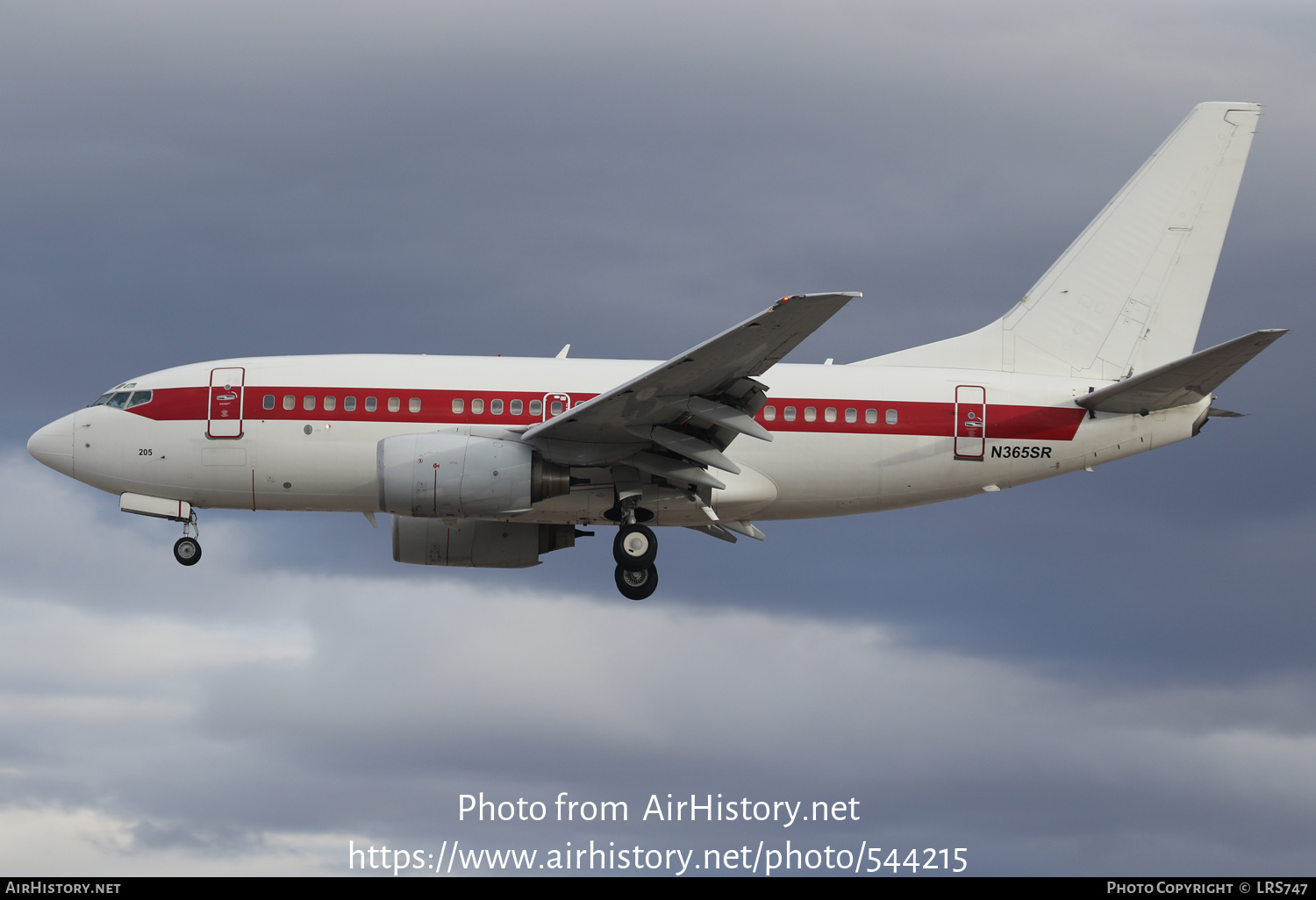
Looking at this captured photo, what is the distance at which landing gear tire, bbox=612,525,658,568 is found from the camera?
30.5 m

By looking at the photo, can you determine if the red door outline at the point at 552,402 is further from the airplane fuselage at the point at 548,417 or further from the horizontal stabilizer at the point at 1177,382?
the horizontal stabilizer at the point at 1177,382

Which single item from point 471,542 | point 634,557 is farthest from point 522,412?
point 471,542

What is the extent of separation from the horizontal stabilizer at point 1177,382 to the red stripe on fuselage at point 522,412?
80cm

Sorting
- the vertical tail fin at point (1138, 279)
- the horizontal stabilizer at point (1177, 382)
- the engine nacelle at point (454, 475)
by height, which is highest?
the vertical tail fin at point (1138, 279)

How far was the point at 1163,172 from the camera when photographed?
3525cm

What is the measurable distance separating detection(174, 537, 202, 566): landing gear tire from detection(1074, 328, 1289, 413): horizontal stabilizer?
2009 centimetres

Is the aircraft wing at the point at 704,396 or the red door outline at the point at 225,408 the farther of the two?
the red door outline at the point at 225,408

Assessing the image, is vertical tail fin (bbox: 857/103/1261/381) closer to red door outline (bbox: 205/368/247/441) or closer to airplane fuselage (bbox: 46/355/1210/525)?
airplane fuselage (bbox: 46/355/1210/525)

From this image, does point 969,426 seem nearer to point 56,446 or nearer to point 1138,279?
point 1138,279

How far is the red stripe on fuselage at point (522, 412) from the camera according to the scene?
30.6m

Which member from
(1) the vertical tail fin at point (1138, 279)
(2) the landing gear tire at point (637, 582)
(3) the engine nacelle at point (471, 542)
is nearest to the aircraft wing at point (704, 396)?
(2) the landing gear tire at point (637, 582)

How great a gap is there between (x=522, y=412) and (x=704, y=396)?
4534 millimetres

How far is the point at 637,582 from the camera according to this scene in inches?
1207

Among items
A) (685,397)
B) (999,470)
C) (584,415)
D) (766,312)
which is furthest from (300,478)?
(999,470)
